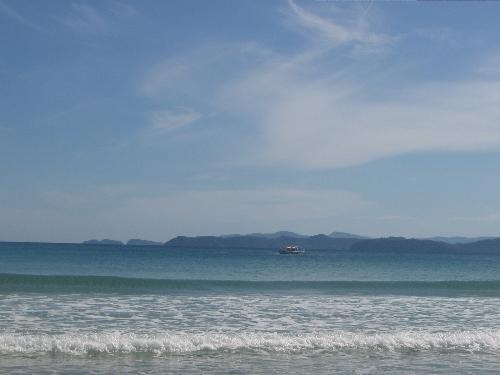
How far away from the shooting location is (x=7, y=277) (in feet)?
99.4

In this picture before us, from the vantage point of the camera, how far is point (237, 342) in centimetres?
1405

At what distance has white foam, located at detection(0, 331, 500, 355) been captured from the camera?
43.2 ft

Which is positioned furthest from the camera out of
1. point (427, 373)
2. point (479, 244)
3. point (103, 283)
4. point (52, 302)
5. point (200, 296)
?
Answer: point (479, 244)

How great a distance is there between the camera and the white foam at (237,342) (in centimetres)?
1316

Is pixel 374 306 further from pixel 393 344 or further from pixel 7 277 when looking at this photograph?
pixel 7 277

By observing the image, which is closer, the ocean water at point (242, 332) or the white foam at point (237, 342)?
the ocean water at point (242, 332)

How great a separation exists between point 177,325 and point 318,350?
4559 millimetres

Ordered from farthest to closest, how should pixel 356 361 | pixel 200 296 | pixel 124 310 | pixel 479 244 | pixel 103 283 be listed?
pixel 479 244, pixel 103 283, pixel 200 296, pixel 124 310, pixel 356 361

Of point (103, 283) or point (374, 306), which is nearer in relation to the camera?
point (374, 306)

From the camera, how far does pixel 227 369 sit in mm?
11547

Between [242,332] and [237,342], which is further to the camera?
[242,332]

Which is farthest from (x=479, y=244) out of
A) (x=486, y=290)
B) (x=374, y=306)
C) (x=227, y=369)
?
(x=227, y=369)

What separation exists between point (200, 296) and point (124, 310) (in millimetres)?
5245

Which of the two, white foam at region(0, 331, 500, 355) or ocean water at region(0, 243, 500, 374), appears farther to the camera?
white foam at region(0, 331, 500, 355)
